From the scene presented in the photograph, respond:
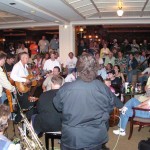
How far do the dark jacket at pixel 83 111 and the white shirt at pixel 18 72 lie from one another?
3.18 meters

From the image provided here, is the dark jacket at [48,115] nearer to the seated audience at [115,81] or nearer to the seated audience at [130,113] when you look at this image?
the seated audience at [130,113]

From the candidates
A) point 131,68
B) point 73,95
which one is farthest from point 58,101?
point 131,68

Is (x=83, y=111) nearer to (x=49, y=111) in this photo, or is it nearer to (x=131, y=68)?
(x=49, y=111)

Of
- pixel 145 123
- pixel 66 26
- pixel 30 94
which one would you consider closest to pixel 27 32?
pixel 66 26

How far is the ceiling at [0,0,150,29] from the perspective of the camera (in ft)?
22.4

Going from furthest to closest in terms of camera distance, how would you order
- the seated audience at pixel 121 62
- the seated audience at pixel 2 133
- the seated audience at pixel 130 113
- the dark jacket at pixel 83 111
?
the seated audience at pixel 121 62 < the seated audience at pixel 130 113 < the dark jacket at pixel 83 111 < the seated audience at pixel 2 133

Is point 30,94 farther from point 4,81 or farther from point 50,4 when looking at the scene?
point 50,4

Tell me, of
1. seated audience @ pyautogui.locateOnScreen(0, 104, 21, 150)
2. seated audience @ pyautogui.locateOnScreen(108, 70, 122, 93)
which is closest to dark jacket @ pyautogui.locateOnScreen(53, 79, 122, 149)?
seated audience @ pyautogui.locateOnScreen(0, 104, 21, 150)

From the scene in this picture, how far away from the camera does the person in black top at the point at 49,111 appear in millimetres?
3330

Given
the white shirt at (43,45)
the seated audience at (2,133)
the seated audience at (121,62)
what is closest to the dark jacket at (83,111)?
the seated audience at (2,133)

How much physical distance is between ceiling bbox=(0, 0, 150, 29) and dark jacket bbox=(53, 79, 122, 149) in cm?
429

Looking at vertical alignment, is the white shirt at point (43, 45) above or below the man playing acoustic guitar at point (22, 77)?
above

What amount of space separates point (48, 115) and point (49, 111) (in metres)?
0.05

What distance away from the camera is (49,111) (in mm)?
3338
